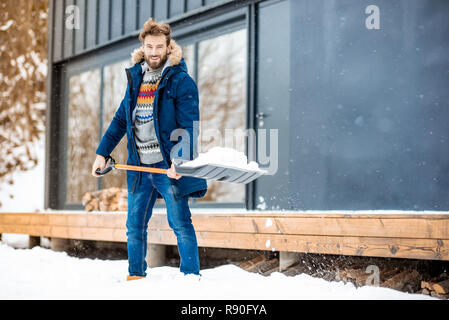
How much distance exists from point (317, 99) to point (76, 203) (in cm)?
411

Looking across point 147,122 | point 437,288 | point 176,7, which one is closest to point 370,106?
point 437,288

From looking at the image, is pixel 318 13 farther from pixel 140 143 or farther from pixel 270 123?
pixel 140 143

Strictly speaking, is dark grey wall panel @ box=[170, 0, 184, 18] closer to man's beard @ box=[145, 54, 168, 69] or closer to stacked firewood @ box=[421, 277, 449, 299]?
man's beard @ box=[145, 54, 168, 69]

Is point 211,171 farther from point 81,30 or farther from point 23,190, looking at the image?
point 23,190

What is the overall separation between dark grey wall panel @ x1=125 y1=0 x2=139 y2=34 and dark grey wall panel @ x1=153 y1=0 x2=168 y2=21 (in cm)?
36

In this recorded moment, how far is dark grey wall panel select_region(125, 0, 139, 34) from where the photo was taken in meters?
6.07

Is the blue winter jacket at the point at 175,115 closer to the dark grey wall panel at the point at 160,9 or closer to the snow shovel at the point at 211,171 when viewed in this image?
the snow shovel at the point at 211,171

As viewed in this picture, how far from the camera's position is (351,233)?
312 centimetres

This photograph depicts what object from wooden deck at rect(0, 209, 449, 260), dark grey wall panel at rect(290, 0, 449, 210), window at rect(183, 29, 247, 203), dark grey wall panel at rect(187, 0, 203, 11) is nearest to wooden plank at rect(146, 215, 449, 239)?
wooden deck at rect(0, 209, 449, 260)

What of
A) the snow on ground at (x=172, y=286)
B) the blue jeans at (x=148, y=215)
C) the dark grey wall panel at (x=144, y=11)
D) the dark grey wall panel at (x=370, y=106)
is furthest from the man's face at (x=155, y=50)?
the dark grey wall panel at (x=144, y=11)

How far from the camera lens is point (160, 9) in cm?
573

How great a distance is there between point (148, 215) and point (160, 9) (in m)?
3.44
